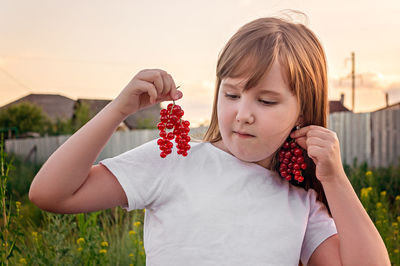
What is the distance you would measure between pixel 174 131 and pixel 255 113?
0.92 feet

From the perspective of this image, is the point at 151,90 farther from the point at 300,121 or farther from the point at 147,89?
the point at 300,121

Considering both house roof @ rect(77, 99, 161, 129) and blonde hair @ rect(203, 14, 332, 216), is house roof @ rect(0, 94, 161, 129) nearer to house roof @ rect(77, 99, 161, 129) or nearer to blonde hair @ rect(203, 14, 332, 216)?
house roof @ rect(77, 99, 161, 129)

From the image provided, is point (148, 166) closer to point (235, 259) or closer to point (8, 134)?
point (235, 259)

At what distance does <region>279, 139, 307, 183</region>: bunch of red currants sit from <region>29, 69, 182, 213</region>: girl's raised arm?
516 mm

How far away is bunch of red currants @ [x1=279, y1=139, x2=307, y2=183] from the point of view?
1.68 metres

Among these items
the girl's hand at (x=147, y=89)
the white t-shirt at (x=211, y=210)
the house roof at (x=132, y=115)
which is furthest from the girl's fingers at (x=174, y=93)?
the house roof at (x=132, y=115)

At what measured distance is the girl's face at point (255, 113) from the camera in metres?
1.50

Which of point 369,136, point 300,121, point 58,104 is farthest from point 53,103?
point 300,121

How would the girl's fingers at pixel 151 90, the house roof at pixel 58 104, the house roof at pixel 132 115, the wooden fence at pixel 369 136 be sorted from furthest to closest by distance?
the house roof at pixel 58 104 < the house roof at pixel 132 115 < the wooden fence at pixel 369 136 < the girl's fingers at pixel 151 90

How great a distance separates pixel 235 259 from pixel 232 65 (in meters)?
0.65

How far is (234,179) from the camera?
1588mm

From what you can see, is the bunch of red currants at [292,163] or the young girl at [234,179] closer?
the young girl at [234,179]

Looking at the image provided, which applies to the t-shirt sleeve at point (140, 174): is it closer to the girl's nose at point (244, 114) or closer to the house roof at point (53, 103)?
the girl's nose at point (244, 114)

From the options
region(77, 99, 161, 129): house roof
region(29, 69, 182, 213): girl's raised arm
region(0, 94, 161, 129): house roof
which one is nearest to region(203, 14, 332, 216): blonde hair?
region(29, 69, 182, 213): girl's raised arm
